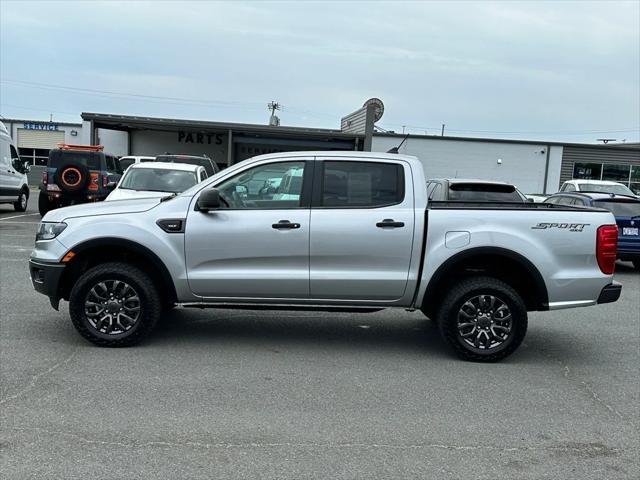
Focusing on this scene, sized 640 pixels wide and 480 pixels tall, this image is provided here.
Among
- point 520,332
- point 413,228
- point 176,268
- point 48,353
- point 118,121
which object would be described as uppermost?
point 118,121

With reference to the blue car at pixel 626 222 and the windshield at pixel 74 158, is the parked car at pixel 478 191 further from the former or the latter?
the windshield at pixel 74 158

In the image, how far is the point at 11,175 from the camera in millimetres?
18250

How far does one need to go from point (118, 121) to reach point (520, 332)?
24.2 meters

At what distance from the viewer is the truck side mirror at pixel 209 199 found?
5469 mm

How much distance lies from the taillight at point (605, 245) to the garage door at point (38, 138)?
4559cm

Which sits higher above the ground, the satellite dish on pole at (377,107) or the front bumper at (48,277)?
the satellite dish on pole at (377,107)

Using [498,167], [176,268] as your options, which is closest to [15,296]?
[176,268]

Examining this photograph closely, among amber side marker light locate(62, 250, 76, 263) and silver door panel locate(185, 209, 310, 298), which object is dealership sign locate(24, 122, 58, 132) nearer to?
amber side marker light locate(62, 250, 76, 263)

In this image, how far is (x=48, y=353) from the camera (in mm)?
5512

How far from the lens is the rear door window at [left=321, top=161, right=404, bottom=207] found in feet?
18.7

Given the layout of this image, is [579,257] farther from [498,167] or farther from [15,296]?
[498,167]

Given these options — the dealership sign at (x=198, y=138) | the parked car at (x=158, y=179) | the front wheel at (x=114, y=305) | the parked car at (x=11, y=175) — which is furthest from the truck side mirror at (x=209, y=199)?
the dealership sign at (x=198, y=138)

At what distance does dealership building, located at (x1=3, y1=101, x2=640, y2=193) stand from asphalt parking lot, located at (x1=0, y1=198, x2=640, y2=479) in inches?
880

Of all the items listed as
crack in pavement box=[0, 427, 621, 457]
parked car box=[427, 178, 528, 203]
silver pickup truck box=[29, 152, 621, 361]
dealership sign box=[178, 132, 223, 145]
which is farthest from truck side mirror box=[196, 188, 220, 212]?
dealership sign box=[178, 132, 223, 145]
